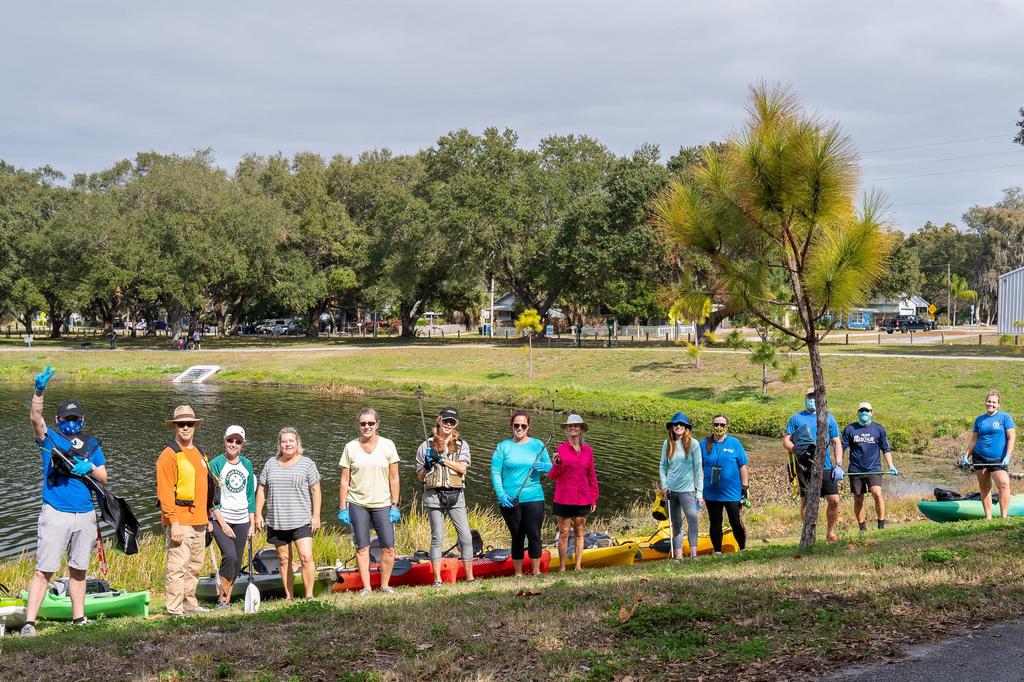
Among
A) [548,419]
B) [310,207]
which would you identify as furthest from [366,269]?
[548,419]

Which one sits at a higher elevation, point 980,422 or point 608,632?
point 980,422

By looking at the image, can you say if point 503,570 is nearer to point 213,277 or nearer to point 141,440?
point 141,440

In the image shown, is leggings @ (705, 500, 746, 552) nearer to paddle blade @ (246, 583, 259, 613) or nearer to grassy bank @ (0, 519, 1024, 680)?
grassy bank @ (0, 519, 1024, 680)

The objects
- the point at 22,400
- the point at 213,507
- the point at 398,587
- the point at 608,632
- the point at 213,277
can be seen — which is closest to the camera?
the point at 608,632

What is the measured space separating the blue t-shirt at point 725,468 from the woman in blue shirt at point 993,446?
3769 mm

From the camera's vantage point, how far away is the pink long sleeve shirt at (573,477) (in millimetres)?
10625

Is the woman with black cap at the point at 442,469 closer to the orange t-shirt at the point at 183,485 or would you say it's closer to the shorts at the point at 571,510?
the shorts at the point at 571,510

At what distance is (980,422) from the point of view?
1284cm

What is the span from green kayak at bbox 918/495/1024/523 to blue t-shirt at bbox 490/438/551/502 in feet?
23.8

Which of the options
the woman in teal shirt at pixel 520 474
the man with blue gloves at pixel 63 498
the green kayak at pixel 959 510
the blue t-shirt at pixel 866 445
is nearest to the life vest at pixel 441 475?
the woman in teal shirt at pixel 520 474

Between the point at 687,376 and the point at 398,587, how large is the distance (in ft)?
107

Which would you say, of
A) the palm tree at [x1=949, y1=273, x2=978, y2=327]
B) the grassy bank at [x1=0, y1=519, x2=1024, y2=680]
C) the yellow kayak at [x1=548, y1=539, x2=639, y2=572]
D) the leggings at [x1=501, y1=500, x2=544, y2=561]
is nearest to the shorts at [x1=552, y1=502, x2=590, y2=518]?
the leggings at [x1=501, y1=500, x2=544, y2=561]

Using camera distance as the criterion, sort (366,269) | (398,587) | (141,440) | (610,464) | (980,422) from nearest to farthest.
Result: 1. (398,587)
2. (980,422)
3. (610,464)
4. (141,440)
5. (366,269)

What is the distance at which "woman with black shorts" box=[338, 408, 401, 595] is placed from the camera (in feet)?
31.0
